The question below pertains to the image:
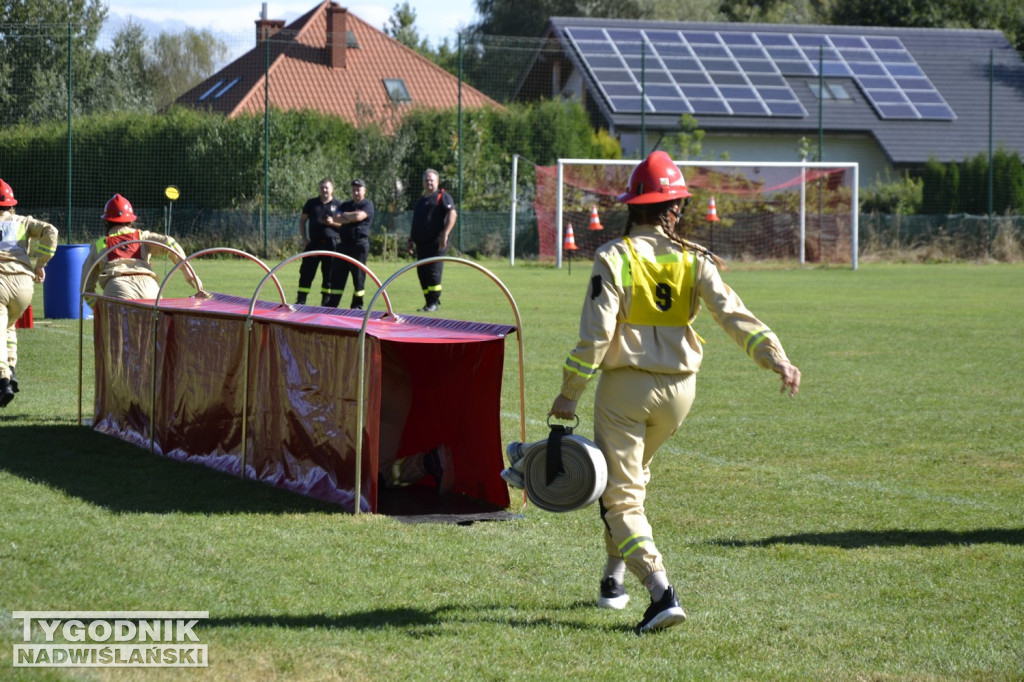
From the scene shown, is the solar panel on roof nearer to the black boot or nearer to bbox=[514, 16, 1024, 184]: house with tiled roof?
bbox=[514, 16, 1024, 184]: house with tiled roof

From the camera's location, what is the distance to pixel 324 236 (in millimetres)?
18578

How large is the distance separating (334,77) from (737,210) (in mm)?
15261

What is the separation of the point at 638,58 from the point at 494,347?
34492 mm

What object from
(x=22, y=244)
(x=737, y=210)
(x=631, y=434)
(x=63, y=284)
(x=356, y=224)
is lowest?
(x=631, y=434)

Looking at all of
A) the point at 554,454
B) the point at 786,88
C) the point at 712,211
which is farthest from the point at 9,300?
the point at 786,88

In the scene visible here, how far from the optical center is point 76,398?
11117 mm

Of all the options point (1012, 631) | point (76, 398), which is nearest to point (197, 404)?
point (76, 398)

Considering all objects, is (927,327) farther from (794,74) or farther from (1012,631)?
(794,74)

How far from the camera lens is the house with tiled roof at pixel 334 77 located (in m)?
38.0

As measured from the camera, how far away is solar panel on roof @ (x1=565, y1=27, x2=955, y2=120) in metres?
39.0

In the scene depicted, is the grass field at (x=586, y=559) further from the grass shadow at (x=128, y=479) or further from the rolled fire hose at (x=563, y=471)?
the rolled fire hose at (x=563, y=471)

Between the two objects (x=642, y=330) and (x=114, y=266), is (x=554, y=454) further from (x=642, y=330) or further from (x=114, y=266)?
(x=114, y=266)

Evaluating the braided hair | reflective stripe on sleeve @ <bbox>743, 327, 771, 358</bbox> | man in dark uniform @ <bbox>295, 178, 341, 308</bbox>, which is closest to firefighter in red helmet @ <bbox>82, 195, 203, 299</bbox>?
the braided hair

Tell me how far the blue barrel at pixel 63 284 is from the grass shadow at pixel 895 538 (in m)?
12.8
